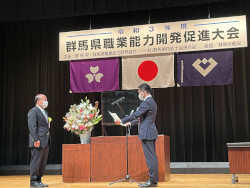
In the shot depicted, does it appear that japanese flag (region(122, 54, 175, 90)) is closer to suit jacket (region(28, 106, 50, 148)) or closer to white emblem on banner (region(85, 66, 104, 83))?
white emblem on banner (region(85, 66, 104, 83))

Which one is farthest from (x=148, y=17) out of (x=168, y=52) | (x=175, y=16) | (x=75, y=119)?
(x=75, y=119)

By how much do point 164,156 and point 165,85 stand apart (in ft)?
7.02

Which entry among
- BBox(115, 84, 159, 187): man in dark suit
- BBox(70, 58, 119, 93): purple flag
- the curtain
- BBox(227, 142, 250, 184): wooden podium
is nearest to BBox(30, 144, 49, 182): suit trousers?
BBox(115, 84, 159, 187): man in dark suit

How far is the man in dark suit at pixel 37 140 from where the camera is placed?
5.23 meters

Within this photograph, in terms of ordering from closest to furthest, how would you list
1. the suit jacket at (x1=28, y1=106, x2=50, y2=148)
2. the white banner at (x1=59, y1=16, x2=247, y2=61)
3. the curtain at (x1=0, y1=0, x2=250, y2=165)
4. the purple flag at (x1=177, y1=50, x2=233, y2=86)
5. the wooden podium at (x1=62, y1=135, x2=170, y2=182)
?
the suit jacket at (x1=28, y1=106, x2=50, y2=148) < the wooden podium at (x1=62, y1=135, x2=170, y2=182) < the white banner at (x1=59, y1=16, x2=247, y2=61) < the purple flag at (x1=177, y1=50, x2=233, y2=86) < the curtain at (x1=0, y1=0, x2=250, y2=165)

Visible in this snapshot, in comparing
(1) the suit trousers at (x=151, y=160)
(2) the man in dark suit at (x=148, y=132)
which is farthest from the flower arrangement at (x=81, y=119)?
(1) the suit trousers at (x=151, y=160)

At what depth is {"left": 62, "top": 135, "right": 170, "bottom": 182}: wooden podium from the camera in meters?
5.65

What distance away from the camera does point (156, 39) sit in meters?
7.44

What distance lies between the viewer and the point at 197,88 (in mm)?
8086

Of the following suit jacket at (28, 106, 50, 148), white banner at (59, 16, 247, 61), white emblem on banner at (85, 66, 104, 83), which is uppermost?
white banner at (59, 16, 247, 61)

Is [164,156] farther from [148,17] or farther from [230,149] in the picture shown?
[148,17]

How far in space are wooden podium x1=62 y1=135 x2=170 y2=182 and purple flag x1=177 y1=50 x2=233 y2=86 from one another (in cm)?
190

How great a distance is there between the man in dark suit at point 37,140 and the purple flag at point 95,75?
100 inches

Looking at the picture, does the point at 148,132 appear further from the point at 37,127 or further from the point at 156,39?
the point at 156,39
